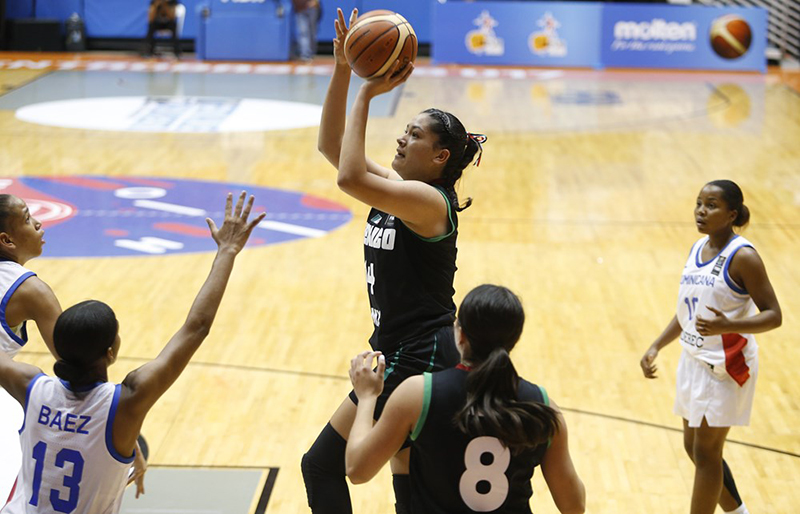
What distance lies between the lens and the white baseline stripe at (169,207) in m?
9.80

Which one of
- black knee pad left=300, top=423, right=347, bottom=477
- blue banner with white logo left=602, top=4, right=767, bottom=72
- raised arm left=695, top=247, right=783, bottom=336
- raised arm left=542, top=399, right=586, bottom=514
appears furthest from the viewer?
blue banner with white logo left=602, top=4, right=767, bottom=72

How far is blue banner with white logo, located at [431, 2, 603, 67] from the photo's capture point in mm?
19453

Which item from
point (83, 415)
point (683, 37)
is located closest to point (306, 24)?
point (683, 37)

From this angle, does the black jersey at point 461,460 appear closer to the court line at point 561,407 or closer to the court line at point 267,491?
the court line at point 267,491

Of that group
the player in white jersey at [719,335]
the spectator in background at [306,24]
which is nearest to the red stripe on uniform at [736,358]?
the player in white jersey at [719,335]

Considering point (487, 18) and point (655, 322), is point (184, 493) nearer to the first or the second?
point (655, 322)

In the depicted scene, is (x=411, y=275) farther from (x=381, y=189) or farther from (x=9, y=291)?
(x=9, y=291)

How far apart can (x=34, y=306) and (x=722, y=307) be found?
8.58 feet

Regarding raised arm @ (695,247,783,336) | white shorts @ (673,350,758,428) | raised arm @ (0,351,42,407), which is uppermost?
raised arm @ (0,351,42,407)

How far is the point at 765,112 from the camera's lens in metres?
15.6

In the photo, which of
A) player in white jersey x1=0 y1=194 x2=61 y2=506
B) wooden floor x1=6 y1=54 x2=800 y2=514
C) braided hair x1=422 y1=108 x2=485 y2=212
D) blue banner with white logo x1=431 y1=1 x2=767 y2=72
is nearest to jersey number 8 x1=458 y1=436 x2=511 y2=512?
braided hair x1=422 y1=108 x2=485 y2=212

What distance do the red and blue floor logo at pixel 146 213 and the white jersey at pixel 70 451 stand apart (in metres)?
6.02

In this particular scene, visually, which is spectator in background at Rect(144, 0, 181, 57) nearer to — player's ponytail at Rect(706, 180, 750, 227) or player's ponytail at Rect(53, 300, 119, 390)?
player's ponytail at Rect(706, 180, 750, 227)

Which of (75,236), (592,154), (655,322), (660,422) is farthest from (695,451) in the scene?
(592,154)
